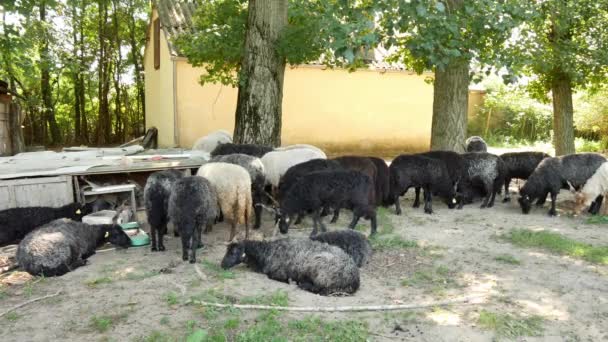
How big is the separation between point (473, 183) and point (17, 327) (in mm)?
7877

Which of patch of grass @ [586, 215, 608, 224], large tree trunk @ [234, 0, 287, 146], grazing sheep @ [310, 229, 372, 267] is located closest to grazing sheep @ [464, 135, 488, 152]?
patch of grass @ [586, 215, 608, 224]

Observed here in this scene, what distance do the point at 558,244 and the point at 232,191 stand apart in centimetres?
448

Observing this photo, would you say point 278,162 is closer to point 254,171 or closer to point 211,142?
point 254,171

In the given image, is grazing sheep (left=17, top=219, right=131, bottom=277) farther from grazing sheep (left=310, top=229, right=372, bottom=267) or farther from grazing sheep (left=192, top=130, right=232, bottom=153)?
grazing sheep (left=192, top=130, right=232, bottom=153)

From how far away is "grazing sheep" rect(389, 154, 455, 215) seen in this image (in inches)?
353

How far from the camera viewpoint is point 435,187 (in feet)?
29.8

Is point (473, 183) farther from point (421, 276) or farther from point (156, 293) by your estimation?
point (156, 293)

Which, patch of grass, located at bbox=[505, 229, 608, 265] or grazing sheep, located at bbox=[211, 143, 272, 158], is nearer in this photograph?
patch of grass, located at bbox=[505, 229, 608, 265]

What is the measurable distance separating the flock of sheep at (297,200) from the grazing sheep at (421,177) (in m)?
0.02

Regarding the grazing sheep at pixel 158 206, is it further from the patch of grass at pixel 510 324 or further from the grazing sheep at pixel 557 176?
the grazing sheep at pixel 557 176

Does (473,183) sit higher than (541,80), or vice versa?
(541,80)

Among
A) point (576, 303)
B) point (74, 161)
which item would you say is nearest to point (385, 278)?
point (576, 303)

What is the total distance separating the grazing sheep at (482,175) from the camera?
9.41m

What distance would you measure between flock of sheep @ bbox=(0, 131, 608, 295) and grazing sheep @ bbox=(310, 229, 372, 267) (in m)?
0.01
